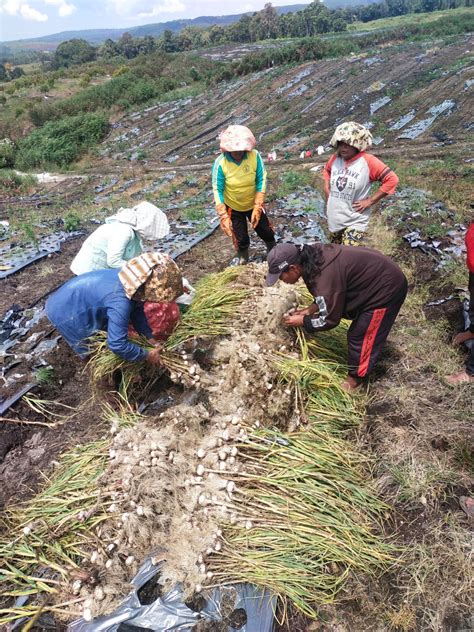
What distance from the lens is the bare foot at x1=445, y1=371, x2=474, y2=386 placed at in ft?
10.1

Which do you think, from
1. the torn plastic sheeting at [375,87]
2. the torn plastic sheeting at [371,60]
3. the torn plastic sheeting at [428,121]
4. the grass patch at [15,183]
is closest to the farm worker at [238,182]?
the torn plastic sheeting at [428,121]

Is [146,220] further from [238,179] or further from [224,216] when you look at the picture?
[238,179]

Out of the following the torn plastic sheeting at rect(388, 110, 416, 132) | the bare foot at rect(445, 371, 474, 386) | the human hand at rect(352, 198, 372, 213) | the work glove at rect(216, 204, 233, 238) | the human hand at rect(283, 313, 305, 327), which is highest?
the human hand at rect(352, 198, 372, 213)

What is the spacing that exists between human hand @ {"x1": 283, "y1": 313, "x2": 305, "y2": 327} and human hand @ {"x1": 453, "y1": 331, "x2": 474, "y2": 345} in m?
1.56

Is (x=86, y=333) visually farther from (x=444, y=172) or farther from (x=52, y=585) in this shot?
(x=444, y=172)

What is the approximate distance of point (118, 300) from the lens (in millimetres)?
2420

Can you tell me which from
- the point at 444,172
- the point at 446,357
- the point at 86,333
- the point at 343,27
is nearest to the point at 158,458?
the point at 86,333

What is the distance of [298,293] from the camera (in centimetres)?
320

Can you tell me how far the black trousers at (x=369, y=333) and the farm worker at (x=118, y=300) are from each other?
1218 millimetres

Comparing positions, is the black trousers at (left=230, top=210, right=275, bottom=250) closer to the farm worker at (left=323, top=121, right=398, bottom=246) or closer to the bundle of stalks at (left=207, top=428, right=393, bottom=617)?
the farm worker at (left=323, top=121, right=398, bottom=246)

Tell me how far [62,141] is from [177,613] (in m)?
18.5

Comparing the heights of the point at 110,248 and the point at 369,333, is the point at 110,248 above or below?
above

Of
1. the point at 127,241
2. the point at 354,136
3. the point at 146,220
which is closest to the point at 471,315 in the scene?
the point at 354,136

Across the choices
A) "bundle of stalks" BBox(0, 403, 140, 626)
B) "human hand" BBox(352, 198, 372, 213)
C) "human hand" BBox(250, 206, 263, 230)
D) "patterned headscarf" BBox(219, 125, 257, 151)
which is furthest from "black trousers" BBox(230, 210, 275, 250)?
"bundle of stalks" BBox(0, 403, 140, 626)
